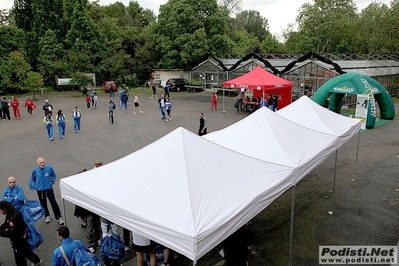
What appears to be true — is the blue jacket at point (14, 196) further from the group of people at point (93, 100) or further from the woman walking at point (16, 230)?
the group of people at point (93, 100)

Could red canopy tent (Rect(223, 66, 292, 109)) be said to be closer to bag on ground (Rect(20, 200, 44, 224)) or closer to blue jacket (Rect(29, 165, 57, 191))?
blue jacket (Rect(29, 165, 57, 191))

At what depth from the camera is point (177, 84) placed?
34.5 m

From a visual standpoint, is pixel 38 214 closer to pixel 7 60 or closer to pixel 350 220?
pixel 350 220

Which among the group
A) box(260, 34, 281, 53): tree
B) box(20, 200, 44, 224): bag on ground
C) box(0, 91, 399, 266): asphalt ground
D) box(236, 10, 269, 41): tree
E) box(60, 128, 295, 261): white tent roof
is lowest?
box(0, 91, 399, 266): asphalt ground

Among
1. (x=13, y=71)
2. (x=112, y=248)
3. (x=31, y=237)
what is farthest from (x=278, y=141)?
(x=13, y=71)

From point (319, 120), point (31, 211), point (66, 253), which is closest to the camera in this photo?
point (66, 253)

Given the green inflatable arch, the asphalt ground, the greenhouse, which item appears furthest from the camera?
the greenhouse

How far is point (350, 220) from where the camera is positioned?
24.2 feet

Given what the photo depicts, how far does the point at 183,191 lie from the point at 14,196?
11.9 feet

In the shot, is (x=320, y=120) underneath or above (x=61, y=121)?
above

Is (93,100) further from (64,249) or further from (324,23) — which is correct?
(324,23)

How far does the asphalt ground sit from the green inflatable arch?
0.96 metres

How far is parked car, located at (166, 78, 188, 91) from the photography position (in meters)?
34.1

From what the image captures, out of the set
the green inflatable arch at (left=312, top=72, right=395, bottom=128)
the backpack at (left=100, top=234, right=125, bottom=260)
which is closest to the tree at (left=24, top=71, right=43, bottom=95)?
the green inflatable arch at (left=312, top=72, right=395, bottom=128)
